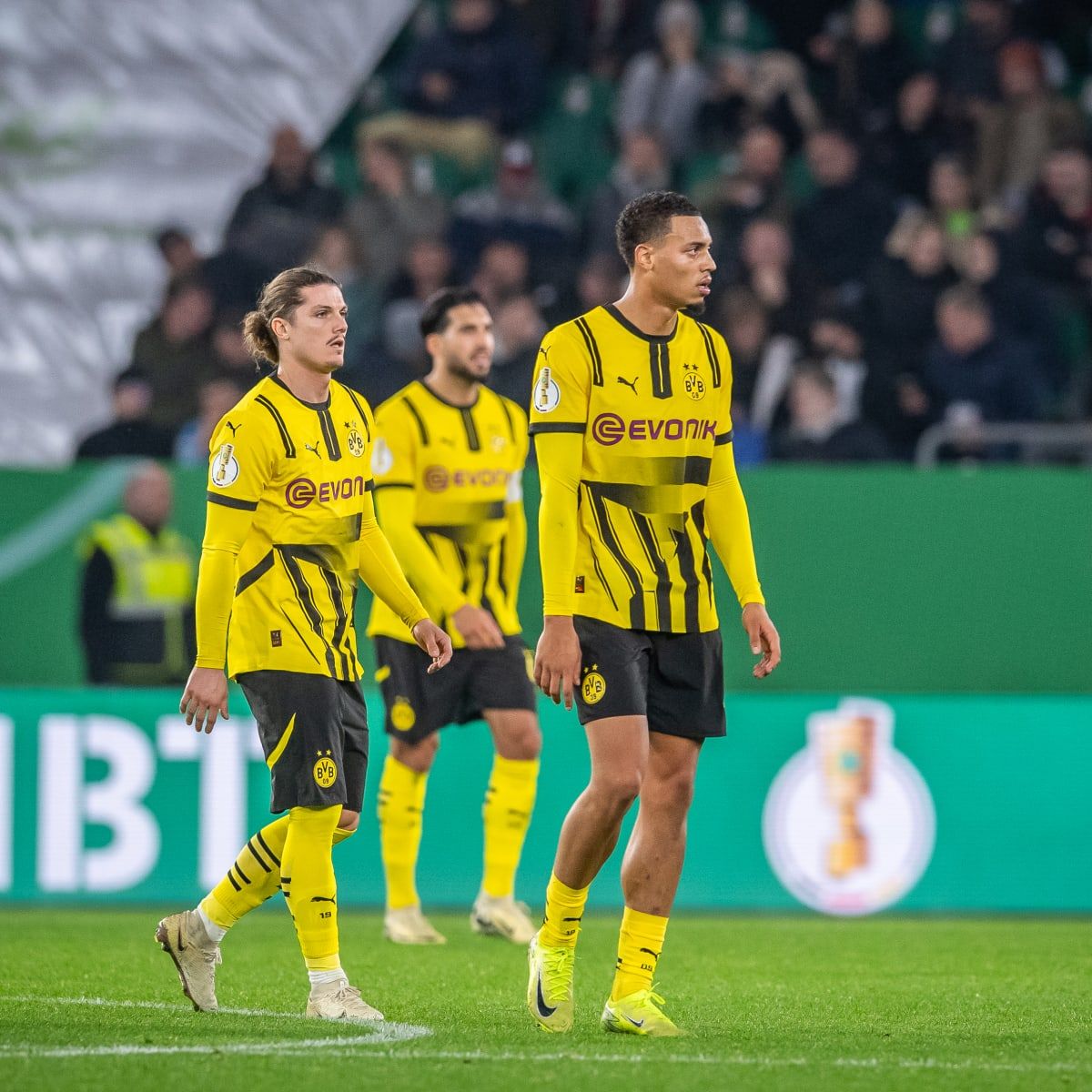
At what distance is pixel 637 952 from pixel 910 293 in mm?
7563

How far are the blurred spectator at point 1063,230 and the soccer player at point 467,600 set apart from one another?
222 inches

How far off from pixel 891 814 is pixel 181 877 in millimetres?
3251

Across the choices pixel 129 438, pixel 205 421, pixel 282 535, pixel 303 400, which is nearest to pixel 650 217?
pixel 303 400

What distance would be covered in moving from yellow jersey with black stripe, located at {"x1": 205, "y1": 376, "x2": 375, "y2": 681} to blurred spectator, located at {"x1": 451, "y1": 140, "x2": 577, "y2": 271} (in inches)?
287

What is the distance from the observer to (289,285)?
18.7 feet

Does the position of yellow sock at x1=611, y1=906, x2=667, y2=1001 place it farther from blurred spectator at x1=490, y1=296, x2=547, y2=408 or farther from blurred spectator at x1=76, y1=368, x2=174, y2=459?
blurred spectator at x1=76, y1=368, x2=174, y2=459

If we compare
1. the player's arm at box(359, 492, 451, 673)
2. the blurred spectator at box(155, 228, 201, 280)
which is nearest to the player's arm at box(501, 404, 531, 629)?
the player's arm at box(359, 492, 451, 673)

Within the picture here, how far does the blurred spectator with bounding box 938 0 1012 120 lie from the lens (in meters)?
13.4

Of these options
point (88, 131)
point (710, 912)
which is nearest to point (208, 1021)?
point (710, 912)

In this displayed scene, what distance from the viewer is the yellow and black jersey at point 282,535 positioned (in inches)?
214

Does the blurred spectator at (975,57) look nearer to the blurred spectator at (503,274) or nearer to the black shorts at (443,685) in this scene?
the blurred spectator at (503,274)

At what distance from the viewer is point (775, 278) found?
12180 millimetres

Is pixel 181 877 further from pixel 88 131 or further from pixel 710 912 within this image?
pixel 88 131

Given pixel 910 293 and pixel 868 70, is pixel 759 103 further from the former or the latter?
pixel 910 293
